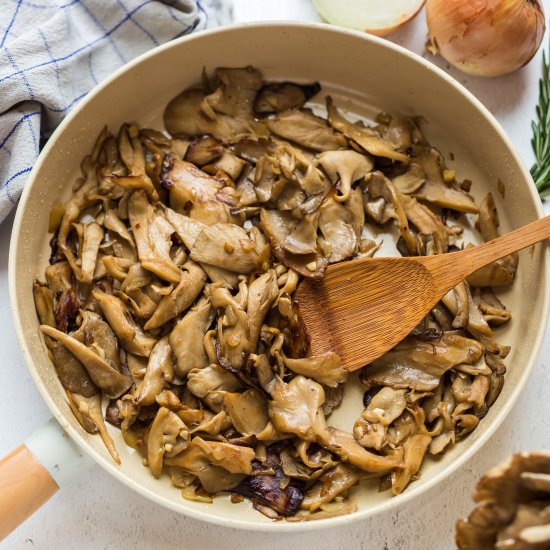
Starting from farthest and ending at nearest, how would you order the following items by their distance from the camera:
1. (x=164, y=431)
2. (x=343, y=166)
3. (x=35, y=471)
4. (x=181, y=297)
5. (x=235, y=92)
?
(x=235, y=92), (x=343, y=166), (x=181, y=297), (x=164, y=431), (x=35, y=471)

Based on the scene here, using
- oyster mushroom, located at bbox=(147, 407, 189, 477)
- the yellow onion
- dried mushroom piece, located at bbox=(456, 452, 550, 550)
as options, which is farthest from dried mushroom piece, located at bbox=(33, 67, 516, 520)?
dried mushroom piece, located at bbox=(456, 452, 550, 550)

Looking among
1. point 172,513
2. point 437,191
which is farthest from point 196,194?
point 172,513

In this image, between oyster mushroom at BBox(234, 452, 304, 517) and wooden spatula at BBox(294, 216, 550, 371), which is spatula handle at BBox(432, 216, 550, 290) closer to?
wooden spatula at BBox(294, 216, 550, 371)

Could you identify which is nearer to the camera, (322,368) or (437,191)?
(322,368)

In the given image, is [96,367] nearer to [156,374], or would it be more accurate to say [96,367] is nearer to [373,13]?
[156,374]

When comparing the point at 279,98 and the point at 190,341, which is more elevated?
the point at 279,98

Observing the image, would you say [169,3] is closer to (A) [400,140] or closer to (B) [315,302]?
(A) [400,140]

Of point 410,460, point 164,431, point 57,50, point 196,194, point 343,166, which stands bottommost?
point 410,460
